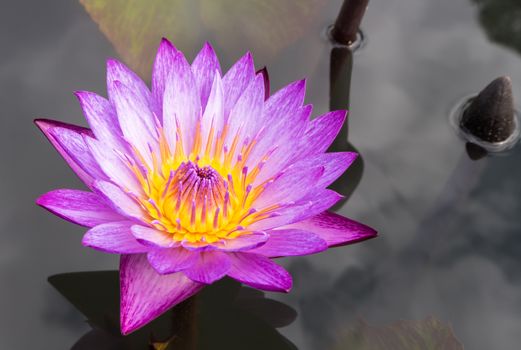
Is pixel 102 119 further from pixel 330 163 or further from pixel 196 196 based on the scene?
pixel 330 163

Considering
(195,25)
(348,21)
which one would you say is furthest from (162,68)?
(348,21)

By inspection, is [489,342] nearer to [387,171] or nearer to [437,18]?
[387,171]

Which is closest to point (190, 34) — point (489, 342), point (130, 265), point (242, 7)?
point (242, 7)

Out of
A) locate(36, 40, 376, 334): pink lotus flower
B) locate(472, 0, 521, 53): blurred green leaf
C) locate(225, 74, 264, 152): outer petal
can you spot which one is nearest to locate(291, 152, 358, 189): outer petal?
locate(36, 40, 376, 334): pink lotus flower

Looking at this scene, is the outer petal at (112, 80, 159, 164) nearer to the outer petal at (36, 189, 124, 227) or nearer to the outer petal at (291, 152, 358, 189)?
the outer petal at (36, 189, 124, 227)

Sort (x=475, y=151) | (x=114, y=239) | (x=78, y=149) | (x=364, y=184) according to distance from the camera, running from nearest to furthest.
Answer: (x=114, y=239)
(x=78, y=149)
(x=364, y=184)
(x=475, y=151)

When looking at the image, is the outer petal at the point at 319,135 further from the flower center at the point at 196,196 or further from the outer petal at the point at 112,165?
the outer petal at the point at 112,165

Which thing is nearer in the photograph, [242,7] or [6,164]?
[6,164]

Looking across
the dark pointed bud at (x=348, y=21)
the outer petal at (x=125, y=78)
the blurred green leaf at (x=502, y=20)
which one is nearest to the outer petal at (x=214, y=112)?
the outer petal at (x=125, y=78)
